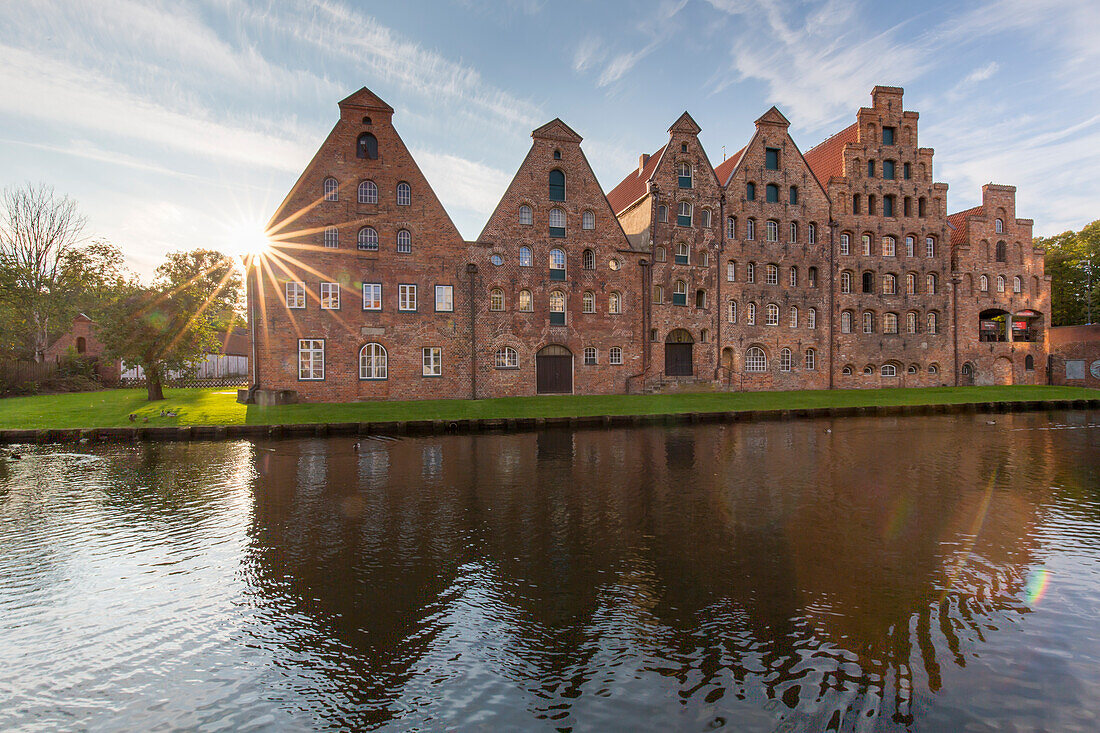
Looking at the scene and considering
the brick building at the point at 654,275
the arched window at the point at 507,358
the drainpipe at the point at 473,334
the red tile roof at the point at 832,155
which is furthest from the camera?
the red tile roof at the point at 832,155

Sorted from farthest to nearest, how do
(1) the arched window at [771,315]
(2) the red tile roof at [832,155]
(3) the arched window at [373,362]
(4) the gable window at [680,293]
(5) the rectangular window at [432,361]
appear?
(2) the red tile roof at [832,155], (1) the arched window at [771,315], (4) the gable window at [680,293], (5) the rectangular window at [432,361], (3) the arched window at [373,362]

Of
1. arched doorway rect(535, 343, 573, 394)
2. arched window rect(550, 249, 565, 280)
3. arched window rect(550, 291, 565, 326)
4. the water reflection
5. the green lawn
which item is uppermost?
arched window rect(550, 249, 565, 280)

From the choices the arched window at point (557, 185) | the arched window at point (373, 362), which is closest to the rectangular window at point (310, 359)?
the arched window at point (373, 362)

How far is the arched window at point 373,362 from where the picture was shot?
29.5m

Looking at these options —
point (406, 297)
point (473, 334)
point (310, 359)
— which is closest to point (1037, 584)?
point (473, 334)

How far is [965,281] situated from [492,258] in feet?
126

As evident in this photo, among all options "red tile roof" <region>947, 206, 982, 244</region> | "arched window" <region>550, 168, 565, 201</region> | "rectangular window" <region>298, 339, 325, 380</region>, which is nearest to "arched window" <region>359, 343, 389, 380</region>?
"rectangular window" <region>298, 339, 325, 380</region>

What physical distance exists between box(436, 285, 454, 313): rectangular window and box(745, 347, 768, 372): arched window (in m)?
21.6

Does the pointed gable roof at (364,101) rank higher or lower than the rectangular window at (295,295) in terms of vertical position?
higher

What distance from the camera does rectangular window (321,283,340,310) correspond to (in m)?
28.9

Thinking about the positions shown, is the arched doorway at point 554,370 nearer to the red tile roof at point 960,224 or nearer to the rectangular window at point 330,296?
the rectangular window at point 330,296

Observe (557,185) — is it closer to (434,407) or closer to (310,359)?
(434,407)

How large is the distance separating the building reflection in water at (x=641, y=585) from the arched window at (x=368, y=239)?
64.8ft

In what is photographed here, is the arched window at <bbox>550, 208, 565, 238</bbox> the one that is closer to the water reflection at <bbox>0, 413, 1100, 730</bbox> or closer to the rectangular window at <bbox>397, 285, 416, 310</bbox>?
the rectangular window at <bbox>397, 285, 416, 310</bbox>
